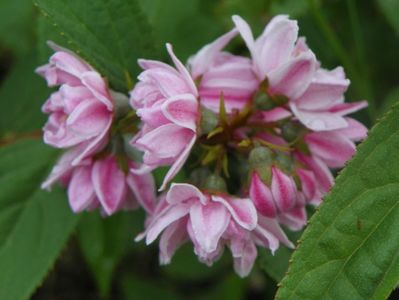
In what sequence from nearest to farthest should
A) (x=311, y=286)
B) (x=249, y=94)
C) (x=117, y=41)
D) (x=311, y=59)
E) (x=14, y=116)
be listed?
(x=311, y=286)
(x=311, y=59)
(x=249, y=94)
(x=117, y=41)
(x=14, y=116)

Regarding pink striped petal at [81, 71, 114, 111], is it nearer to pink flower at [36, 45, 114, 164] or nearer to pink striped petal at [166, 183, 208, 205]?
pink flower at [36, 45, 114, 164]

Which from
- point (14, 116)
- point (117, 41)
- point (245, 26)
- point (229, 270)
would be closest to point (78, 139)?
point (117, 41)

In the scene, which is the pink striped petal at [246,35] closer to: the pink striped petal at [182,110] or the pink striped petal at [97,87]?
the pink striped petal at [182,110]

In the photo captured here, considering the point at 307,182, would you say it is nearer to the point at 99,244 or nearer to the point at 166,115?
the point at 166,115

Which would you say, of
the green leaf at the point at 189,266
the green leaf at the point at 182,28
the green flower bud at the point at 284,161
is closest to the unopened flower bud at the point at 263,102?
the green flower bud at the point at 284,161

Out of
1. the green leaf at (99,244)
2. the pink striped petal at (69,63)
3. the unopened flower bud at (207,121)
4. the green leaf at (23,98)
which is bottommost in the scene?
the green leaf at (99,244)

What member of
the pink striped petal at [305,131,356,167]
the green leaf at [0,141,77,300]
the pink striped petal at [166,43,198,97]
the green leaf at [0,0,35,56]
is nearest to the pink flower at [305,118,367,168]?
the pink striped petal at [305,131,356,167]

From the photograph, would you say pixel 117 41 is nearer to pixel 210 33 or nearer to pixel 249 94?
pixel 249 94
